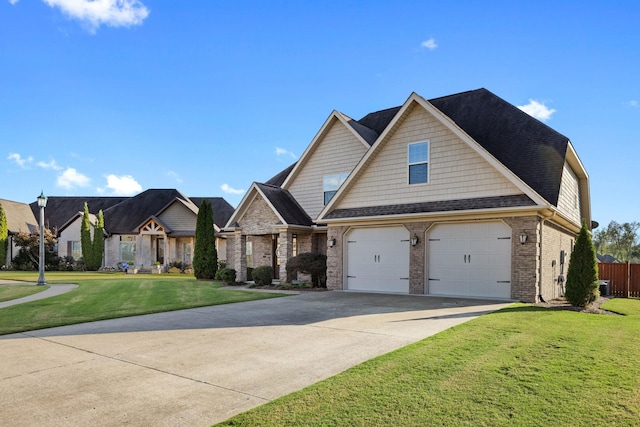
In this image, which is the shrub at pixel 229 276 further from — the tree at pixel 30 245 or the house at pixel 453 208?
the tree at pixel 30 245

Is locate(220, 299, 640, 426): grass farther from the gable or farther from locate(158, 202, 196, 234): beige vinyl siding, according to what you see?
locate(158, 202, 196, 234): beige vinyl siding

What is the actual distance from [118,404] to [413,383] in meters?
3.21

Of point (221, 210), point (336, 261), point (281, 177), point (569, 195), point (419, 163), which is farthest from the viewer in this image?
point (221, 210)

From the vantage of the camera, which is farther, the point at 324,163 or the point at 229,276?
the point at 324,163

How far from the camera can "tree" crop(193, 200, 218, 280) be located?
23.8m

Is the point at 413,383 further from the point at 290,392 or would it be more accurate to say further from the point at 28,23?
the point at 28,23

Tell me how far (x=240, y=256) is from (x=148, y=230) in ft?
49.6

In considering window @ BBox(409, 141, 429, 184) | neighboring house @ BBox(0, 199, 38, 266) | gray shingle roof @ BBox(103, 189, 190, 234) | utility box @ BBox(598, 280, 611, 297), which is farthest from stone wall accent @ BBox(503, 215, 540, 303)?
neighboring house @ BBox(0, 199, 38, 266)

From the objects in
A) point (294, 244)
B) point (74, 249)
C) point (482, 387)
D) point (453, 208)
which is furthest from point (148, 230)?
point (482, 387)

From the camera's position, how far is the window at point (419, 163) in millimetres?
14953

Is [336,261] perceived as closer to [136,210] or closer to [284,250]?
[284,250]

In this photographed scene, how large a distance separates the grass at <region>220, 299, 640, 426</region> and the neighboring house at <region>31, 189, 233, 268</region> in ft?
89.2

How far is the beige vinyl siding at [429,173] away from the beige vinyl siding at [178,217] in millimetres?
20313

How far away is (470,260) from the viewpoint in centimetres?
1364
